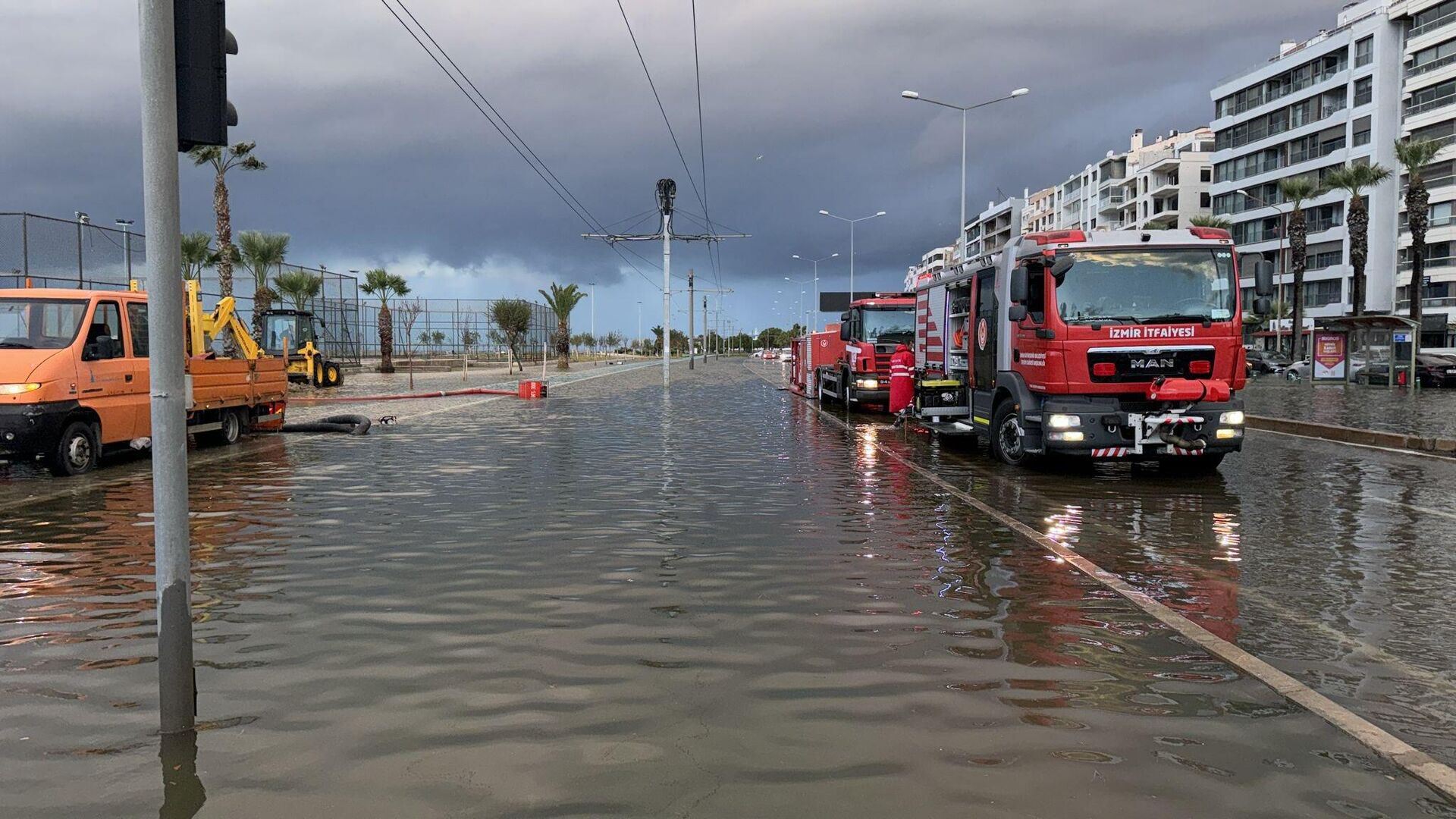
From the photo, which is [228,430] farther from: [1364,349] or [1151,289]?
[1364,349]

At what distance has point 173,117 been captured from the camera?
3.91 meters

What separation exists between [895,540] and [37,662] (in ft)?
18.4

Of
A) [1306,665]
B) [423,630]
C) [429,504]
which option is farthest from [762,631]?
[429,504]

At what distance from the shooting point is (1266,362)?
188ft

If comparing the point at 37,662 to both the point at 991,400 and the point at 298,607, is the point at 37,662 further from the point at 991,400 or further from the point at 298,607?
the point at 991,400

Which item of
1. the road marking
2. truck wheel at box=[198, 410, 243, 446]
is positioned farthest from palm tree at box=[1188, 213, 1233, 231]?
the road marking

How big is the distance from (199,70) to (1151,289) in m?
10.7

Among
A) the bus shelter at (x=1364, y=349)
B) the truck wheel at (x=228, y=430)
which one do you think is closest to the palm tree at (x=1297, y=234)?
the bus shelter at (x=1364, y=349)

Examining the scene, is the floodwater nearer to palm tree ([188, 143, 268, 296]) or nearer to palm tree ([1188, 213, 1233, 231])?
palm tree ([188, 143, 268, 296])

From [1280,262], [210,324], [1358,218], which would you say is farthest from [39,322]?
[1280,262]

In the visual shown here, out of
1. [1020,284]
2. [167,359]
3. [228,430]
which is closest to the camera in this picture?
[167,359]

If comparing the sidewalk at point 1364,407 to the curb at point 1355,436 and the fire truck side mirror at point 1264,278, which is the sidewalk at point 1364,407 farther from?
the fire truck side mirror at point 1264,278

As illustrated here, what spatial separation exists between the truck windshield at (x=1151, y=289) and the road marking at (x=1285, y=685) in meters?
4.68

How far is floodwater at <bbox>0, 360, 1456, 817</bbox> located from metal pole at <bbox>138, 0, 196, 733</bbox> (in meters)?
0.32
